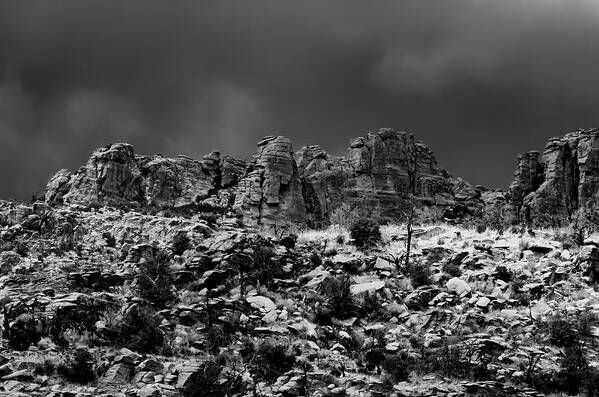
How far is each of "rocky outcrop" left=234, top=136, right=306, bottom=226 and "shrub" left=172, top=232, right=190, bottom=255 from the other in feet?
103

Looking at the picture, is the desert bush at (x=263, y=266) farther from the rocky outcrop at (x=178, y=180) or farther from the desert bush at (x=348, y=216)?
the rocky outcrop at (x=178, y=180)

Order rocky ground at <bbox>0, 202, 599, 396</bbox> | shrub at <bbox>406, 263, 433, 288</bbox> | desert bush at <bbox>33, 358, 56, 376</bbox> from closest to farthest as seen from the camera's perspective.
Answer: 1. desert bush at <bbox>33, 358, 56, 376</bbox>
2. rocky ground at <bbox>0, 202, 599, 396</bbox>
3. shrub at <bbox>406, 263, 433, 288</bbox>

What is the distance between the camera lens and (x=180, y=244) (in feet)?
118

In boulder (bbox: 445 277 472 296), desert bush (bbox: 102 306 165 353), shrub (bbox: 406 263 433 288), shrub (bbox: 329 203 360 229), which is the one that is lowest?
desert bush (bbox: 102 306 165 353)

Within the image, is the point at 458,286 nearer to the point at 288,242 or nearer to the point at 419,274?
the point at 419,274

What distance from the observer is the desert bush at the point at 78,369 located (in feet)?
73.4

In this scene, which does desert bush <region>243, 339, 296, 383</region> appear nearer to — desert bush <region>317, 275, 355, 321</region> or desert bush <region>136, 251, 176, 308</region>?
desert bush <region>317, 275, 355, 321</region>

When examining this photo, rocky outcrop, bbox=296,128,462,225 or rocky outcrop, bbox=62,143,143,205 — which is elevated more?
rocky outcrop, bbox=296,128,462,225

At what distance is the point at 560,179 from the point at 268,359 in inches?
3748

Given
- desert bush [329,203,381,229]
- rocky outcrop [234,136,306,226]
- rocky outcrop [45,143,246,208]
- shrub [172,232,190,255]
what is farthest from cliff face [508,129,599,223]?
shrub [172,232,190,255]

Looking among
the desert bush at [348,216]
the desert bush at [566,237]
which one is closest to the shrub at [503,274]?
the desert bush at [566,237]

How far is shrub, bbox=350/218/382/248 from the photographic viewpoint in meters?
37.8

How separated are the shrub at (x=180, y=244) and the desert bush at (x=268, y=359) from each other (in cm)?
1139

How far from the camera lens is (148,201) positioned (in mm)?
59469
